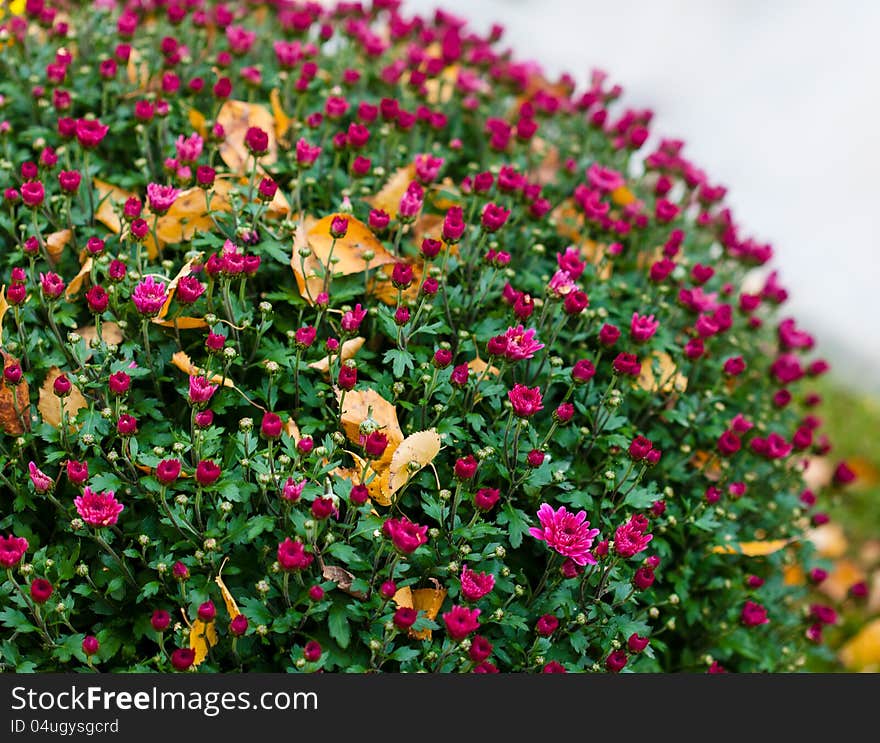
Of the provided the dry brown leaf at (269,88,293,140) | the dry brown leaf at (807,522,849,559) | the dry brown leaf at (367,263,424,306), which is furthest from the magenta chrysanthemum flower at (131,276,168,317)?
the dry brown leaf at (807,522,849,559)

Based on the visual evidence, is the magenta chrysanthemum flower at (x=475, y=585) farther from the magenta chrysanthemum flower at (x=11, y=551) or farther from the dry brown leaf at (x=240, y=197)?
the dry brown leaf at (x=240, y=197)

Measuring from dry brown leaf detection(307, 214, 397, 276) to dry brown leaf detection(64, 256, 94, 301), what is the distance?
55 centimetres

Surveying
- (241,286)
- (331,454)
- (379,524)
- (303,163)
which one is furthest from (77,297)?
(379,524)

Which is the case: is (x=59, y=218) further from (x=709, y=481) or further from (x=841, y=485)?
(x=841, y=485)

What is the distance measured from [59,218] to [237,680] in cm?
135

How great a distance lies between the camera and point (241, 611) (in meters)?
2.22

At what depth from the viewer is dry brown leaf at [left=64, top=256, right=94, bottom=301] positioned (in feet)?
8.28

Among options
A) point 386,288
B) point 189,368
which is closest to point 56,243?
point 189,368

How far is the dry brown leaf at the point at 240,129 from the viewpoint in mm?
2910

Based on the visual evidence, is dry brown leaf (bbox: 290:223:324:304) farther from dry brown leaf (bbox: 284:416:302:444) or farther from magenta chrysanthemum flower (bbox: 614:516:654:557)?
magenta chrysanthemum flower (bbox: 614:516:654:557)

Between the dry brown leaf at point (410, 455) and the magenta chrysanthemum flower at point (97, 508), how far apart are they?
1.90 feet

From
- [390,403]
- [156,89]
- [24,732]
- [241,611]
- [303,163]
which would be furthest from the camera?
[156,89]

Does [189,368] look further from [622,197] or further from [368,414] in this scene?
[622,197]

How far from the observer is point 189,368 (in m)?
2.36
